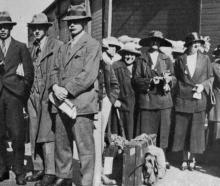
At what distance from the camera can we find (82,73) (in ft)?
16.5

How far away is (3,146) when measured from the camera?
19.1ft

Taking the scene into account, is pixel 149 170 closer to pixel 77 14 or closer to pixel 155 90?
pixel 155 90

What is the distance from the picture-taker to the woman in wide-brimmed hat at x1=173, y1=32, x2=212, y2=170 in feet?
22.6

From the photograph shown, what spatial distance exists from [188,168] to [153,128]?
85 cm

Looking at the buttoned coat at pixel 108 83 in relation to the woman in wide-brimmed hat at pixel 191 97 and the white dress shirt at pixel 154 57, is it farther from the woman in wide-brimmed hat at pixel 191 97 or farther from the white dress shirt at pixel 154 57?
the woman in wide-brimmed hat at pixel 191 97

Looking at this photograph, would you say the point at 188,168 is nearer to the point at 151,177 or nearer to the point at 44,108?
the point at 151,177

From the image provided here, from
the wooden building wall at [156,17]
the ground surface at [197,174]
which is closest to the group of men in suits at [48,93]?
the ground surface at [197,174]

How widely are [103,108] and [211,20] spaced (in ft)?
11.6

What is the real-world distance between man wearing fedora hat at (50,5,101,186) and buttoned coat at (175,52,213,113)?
209cm

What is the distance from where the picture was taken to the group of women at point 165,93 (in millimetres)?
6844

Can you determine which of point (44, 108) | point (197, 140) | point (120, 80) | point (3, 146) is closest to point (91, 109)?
point (44, 108)

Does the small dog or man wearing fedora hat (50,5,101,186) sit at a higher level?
man wearing fedora hat (50,5,101,186)

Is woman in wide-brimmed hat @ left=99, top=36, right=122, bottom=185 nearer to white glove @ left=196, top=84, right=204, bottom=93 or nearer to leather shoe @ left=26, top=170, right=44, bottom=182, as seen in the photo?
leather shoe @ left=26, top=170, right=44, bottom=182

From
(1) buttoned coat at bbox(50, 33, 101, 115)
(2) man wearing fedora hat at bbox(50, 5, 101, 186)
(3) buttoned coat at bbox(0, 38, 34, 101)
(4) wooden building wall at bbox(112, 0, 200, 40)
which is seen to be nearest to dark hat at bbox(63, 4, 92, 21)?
(2) man wearing fedora hat at bbox(50, 5, 101, 186)
